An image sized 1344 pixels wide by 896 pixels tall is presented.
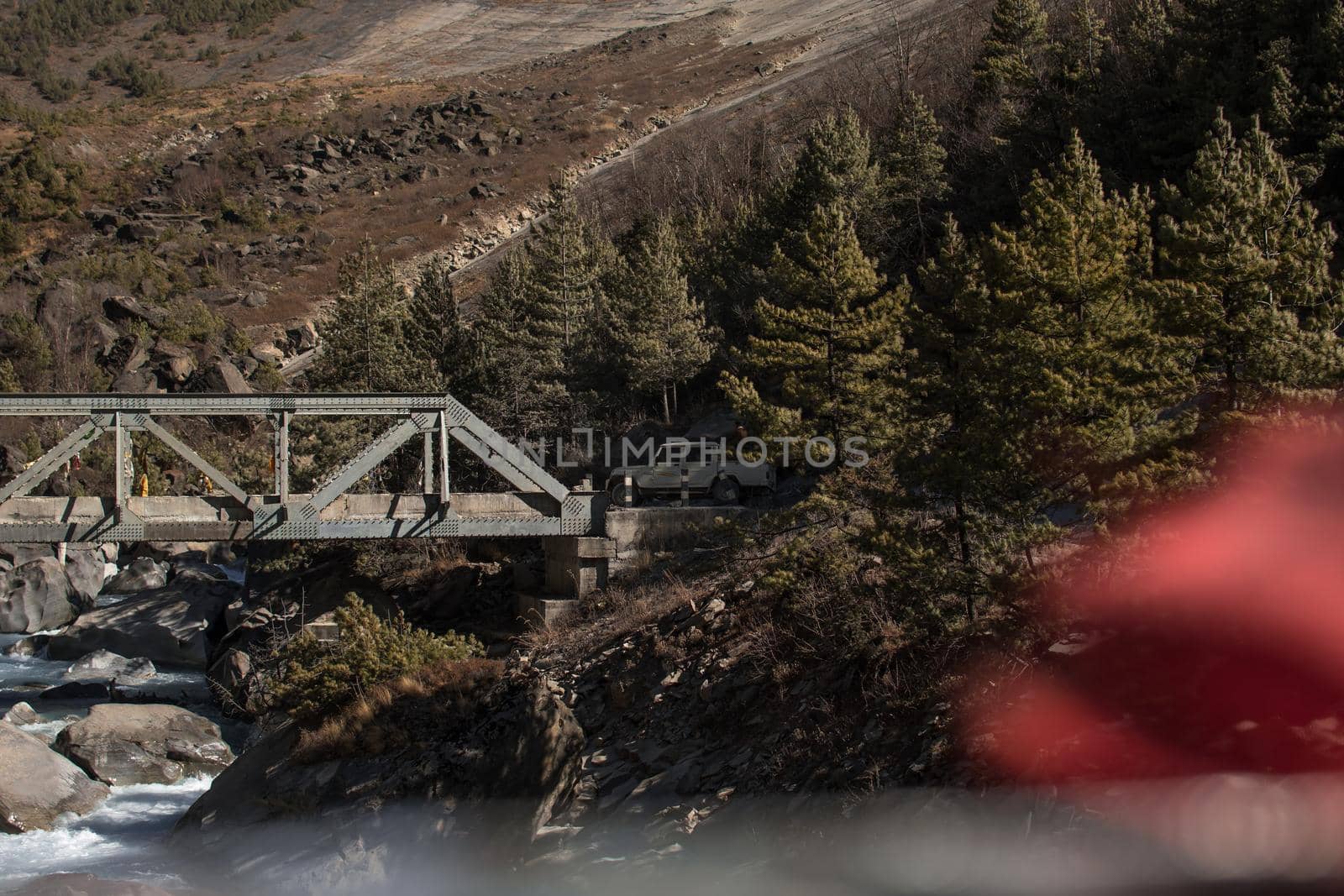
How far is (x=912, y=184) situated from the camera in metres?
41.7

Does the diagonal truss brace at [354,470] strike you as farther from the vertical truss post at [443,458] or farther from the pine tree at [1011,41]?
the pine tree at [1011,41]

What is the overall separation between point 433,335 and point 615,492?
53.6 ft

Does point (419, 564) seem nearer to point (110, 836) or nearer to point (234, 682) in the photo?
point (234, 682)

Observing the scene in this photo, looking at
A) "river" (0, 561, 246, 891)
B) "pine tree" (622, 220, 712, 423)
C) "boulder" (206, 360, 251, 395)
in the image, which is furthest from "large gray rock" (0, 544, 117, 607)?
"pine tree" (622, 220, 712, 423)

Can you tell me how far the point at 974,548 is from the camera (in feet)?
52.6

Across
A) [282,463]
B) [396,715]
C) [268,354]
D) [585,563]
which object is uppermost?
[282,463]

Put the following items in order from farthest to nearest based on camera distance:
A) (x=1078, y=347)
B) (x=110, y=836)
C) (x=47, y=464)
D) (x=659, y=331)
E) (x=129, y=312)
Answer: (x=129, y=312) < (x=659, y=331) < (x=47, y=464) < (x=110, y=836) < (x=1078, y=347)

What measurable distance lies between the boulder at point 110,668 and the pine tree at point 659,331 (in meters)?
18.1

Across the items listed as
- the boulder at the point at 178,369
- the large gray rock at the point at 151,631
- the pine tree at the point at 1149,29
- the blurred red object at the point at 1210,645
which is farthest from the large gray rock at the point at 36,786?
the boulder at the point at 178,369

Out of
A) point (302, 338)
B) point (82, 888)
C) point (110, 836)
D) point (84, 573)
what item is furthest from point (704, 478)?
point (302, 338)

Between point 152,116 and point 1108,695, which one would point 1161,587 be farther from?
point 152,116

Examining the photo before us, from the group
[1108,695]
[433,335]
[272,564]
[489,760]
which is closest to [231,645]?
[272,564]

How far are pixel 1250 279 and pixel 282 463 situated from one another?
676 inches

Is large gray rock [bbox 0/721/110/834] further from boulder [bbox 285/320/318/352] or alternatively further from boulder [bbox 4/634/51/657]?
boulder [bbox 285/320/318/352]
